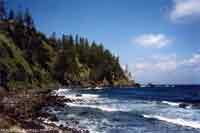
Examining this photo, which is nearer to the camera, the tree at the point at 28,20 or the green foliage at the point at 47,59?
the green foliage at the point at 47,59

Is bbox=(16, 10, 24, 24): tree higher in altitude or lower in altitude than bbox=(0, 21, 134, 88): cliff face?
higher

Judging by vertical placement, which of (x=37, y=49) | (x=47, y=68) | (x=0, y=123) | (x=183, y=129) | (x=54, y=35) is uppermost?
(x=54, y=35)

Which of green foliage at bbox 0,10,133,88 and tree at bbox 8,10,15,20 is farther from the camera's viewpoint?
tree at bbox 8,10,15,20

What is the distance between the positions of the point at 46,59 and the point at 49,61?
277 centimetres

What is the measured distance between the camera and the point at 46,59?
119 metres

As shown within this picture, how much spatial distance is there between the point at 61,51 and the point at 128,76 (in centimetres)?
7284

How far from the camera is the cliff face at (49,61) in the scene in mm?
79488

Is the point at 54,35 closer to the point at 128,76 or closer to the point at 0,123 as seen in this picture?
the point at 128,76

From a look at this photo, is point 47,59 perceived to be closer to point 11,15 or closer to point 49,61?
point 49,61

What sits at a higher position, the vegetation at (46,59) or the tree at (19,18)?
the tree at (19,18)

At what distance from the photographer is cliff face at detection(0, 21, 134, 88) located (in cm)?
7949

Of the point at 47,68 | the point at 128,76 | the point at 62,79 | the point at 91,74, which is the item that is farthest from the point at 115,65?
the point at 47,68

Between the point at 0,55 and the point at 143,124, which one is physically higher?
the point at 0,55

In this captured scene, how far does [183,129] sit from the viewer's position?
94.5 ft
